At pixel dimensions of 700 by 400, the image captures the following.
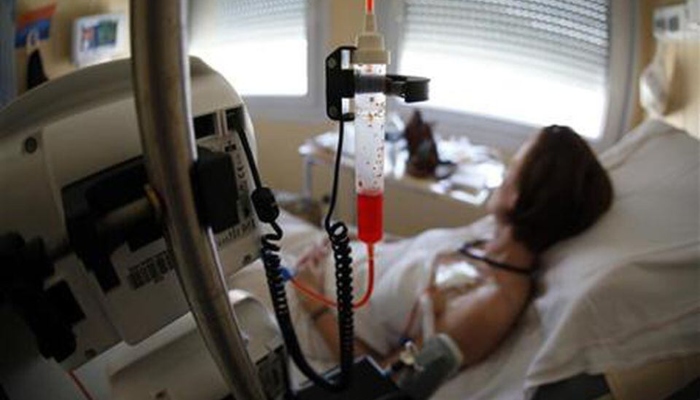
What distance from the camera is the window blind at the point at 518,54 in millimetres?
829

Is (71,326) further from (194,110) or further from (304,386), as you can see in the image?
(304,386)

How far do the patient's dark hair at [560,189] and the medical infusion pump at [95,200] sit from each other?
3.12ft

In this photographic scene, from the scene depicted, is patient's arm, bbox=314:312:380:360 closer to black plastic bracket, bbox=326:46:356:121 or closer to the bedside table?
the bedside table

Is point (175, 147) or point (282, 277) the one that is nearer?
point (175, 147)

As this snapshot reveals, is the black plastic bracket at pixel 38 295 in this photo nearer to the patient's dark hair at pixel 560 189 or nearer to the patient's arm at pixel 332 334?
the patient's arm at pixel 332 334

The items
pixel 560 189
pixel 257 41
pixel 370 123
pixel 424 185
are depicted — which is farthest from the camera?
pixel 424 185

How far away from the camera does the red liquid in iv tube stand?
0.69 m

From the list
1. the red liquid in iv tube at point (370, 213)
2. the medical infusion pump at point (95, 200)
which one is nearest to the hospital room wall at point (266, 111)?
the red liquid in iv tube at point (370, 213)

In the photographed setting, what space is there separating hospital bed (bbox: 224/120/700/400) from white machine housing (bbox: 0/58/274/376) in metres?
0.21

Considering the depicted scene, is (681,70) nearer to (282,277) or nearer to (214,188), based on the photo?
(282,277)

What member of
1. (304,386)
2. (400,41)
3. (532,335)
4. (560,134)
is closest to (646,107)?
(560,134)

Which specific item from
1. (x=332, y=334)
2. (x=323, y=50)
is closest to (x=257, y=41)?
(x=323, y=50)

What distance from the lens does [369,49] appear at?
1.76 ft

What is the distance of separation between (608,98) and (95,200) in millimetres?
1121
